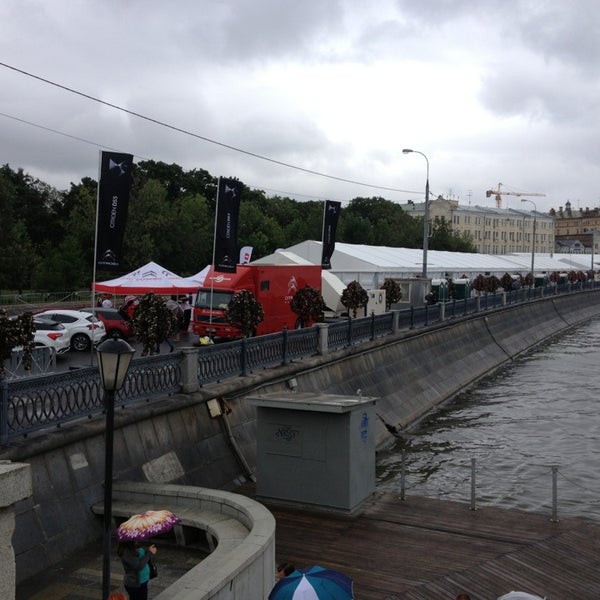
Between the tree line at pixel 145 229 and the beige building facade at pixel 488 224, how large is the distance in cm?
3859

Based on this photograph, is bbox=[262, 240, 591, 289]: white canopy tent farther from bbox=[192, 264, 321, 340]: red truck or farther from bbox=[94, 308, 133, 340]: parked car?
bbox=[94, 308, 133, 340]: parked car

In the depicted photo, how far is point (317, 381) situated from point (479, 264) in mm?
44245

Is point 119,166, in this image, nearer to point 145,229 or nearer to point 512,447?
point 512,447

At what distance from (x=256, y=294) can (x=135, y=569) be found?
20.6 m

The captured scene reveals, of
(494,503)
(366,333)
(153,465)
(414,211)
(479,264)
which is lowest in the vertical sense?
(494,503)

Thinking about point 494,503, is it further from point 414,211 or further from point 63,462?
point 414,211

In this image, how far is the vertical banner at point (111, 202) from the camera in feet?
50.5

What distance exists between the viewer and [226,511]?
10438 millimetres

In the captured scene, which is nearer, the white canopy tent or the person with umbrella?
the person with umbrella

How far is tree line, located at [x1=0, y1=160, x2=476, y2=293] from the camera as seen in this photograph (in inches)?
1809

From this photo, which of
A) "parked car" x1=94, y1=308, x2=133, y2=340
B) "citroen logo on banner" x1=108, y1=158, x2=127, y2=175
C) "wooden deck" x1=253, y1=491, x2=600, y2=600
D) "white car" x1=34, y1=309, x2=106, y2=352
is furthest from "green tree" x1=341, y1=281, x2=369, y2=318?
"wooden deck" x1=253, y1=491, x2=600, y2=600

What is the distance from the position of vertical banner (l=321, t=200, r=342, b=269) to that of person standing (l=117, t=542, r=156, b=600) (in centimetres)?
2422

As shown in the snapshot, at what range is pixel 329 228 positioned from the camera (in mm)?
32094

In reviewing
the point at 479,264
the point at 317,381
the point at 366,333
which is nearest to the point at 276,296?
the point at 366,333
